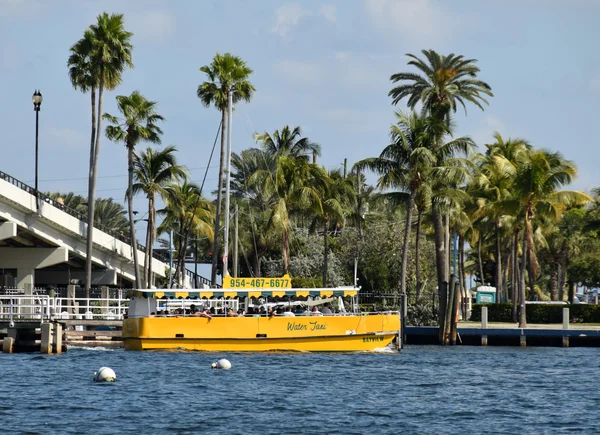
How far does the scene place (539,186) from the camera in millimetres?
56812

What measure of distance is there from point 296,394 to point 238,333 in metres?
11.4

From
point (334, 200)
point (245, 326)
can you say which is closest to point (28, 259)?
point (334, 200)

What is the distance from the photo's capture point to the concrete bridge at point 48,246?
55.7 metres

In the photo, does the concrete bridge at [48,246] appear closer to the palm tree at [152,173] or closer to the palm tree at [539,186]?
the palm tree at [152,173]

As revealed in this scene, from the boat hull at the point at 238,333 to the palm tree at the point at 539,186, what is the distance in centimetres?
1728

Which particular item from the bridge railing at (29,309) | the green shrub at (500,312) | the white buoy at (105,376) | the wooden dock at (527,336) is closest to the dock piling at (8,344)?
the bridge railing at (29,309)

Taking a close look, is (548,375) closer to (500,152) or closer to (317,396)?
(317,396)

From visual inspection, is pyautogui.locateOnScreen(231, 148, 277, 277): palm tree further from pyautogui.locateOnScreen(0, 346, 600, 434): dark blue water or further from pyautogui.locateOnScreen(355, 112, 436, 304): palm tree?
pyautogui.locateOnScreen(0, 346, 600, 434): dark blue water

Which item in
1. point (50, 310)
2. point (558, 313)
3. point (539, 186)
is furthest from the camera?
point (558, 313)

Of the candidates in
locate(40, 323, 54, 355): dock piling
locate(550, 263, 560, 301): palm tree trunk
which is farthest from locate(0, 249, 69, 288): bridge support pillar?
locate(550, 263, 560, 301): palm tree trunk

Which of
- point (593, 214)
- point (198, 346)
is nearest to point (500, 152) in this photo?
point (593, 214)

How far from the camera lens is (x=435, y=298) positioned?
212ft

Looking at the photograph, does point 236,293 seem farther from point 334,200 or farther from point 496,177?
point 496,177

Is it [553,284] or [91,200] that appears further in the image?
[553,284]
